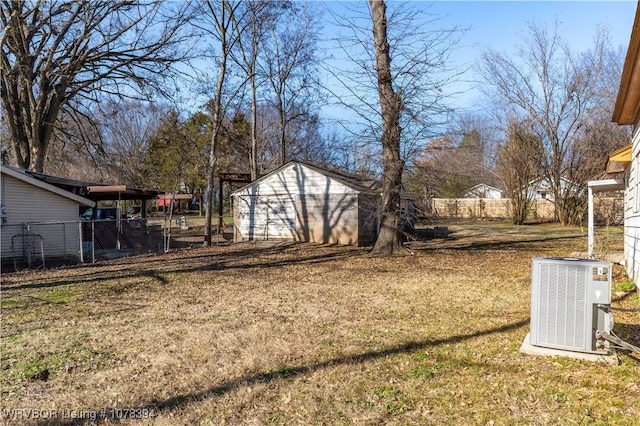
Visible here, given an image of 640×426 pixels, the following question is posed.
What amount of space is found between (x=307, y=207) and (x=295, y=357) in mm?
13340

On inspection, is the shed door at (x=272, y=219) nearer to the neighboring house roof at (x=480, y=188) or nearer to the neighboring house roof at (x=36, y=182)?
the neighboring house roof at (x=36, y=182)

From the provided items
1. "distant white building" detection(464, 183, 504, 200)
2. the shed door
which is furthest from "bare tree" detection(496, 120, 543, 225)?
the shed door

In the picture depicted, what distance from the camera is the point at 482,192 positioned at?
49.8 metres

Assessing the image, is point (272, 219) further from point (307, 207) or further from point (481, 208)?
point (481, 208)

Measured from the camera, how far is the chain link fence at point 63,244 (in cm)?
1244

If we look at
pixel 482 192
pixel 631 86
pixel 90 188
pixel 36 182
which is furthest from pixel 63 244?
pixel 482 192

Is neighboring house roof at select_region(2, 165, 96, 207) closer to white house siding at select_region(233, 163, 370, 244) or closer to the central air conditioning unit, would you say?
white house siding at select_region(233, 163, 370, 244)

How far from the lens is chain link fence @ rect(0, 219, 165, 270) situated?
1244cm

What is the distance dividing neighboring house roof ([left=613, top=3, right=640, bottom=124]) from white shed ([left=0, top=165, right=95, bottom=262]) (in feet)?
41.5

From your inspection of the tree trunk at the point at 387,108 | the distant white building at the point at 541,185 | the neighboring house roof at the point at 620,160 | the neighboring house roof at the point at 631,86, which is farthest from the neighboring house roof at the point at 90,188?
the distant white building at the point at 541,185

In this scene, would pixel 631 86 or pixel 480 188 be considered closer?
pixel 631 86

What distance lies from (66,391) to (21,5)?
1832cm

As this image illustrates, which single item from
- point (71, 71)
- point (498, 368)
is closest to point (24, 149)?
point (71, 71)

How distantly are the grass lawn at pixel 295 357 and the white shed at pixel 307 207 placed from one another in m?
7.71
